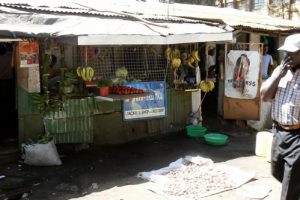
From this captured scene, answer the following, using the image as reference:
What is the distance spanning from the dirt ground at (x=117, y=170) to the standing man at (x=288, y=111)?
1.62 metres

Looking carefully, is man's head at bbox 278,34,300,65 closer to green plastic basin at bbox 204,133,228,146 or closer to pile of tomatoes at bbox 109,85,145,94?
pile of tomatoes at bbox 109,85,145,94

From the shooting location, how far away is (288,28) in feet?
35.8

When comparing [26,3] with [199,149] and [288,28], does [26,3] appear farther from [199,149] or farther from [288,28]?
[288,28]

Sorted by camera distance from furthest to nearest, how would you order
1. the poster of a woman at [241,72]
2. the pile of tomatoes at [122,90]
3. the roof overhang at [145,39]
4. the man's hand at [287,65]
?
the poster of a woman at [241,72], the pile of tomatoes at [122,90], the roof overhang at [145,39], the man's hand at [287,65]

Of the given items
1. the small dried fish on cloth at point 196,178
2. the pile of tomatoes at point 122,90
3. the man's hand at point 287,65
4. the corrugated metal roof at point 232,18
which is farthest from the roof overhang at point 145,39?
the man's hand at point 287,65

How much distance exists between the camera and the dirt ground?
19.0ft

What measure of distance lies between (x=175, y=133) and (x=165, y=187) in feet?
12.8

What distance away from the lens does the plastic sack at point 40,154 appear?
22.8 ft

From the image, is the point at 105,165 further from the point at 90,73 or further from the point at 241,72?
the point at 241,72

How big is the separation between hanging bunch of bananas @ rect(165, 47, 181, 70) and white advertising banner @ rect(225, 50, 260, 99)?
4.90 feet

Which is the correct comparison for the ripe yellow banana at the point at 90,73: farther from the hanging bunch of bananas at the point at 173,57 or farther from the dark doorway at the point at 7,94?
the hanging bunch of bananas at the point at 173,57

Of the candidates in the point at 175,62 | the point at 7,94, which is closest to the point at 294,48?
the point at 175,62

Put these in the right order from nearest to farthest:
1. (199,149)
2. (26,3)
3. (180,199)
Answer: (180,199) < (26,3) < (199,149)

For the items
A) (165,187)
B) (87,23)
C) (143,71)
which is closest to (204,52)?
(143,71)
